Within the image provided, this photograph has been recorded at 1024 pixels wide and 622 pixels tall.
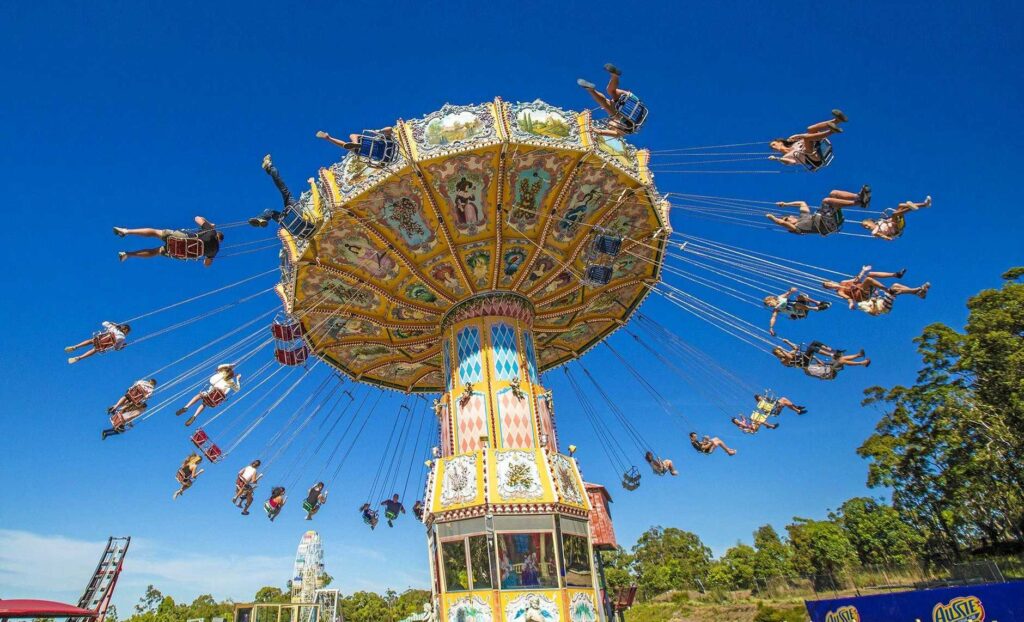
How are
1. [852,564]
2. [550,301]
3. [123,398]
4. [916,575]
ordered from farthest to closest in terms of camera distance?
[852,564]
[916,575]
[550,301]
[123,398]

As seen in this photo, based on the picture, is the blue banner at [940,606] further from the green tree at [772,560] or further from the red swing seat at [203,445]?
the green tree at [772,560]

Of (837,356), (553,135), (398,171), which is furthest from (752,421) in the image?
(398,171)

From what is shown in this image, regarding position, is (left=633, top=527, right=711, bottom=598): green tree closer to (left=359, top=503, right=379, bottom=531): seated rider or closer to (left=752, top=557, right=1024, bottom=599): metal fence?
(left=752, top=557, right=1024, bottom=599): metal fence

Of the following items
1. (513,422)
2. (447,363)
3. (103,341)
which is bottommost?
(513,422)

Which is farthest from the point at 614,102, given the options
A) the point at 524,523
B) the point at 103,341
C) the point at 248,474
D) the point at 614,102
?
the point at 248,474

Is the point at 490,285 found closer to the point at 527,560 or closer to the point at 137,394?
the point at 527,560

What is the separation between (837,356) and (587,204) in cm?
631

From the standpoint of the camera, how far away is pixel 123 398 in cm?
1209

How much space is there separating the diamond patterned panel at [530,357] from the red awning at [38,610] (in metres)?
10.5

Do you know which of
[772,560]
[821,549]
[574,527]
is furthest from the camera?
[772,560]

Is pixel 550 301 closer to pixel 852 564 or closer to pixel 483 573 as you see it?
pixel 483 573

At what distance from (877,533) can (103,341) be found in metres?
51.5

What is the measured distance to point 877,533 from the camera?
4512 centimetres

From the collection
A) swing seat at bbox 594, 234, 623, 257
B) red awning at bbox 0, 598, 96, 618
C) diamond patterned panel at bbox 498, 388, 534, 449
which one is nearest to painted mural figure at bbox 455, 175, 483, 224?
swing seat at bbox 594, 234, 623, 257
